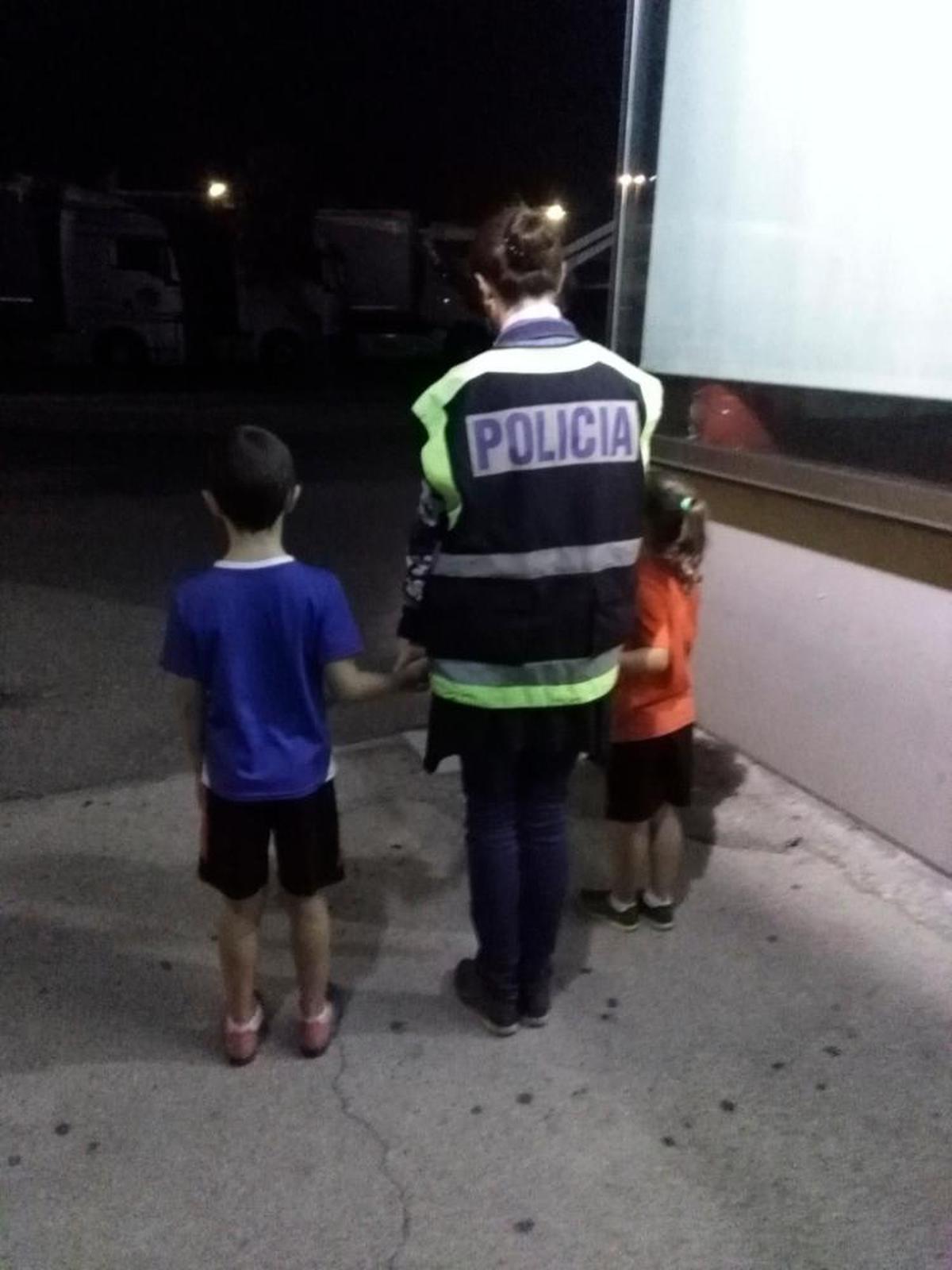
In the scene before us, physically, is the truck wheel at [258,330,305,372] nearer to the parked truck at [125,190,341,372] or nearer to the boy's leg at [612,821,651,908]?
the parked truck at [125,190,341,372]

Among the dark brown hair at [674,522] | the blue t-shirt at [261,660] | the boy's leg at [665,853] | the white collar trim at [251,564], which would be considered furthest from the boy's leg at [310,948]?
the dark brown hair at [674,522]

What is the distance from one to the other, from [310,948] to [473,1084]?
485 millimetres

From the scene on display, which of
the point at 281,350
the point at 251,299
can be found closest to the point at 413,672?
the point at 281,350

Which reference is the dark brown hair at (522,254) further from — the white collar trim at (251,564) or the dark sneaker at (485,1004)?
the dark sneaker at (485,1004)

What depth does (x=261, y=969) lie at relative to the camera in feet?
10.1

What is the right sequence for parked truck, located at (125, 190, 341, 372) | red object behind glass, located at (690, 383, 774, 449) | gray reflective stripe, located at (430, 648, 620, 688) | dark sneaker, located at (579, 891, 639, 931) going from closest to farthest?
1. gray reflective stripe, located at (430, 648, 620, 688)
2. dark sneaker, located at (579, 891, 639, 931)
3. red object behind glass, located at (690, 383, 774, 449)
4. parked truck, located at (125, 190, 341, 372)

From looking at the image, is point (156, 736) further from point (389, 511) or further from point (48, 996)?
point (389, 511)

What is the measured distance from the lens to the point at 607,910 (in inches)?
131

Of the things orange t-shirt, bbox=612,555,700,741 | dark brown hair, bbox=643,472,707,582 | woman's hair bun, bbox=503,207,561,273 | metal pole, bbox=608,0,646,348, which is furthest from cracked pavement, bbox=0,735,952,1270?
metal pole, bbox=608,0,646,348

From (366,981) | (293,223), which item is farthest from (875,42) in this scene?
(293,223)

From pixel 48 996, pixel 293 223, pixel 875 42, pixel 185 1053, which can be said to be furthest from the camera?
pixel 293 223

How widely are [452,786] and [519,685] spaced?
1770 mm

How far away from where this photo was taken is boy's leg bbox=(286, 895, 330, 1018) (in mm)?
2611

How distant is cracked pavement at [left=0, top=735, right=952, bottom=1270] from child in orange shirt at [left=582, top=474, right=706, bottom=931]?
143 mm
